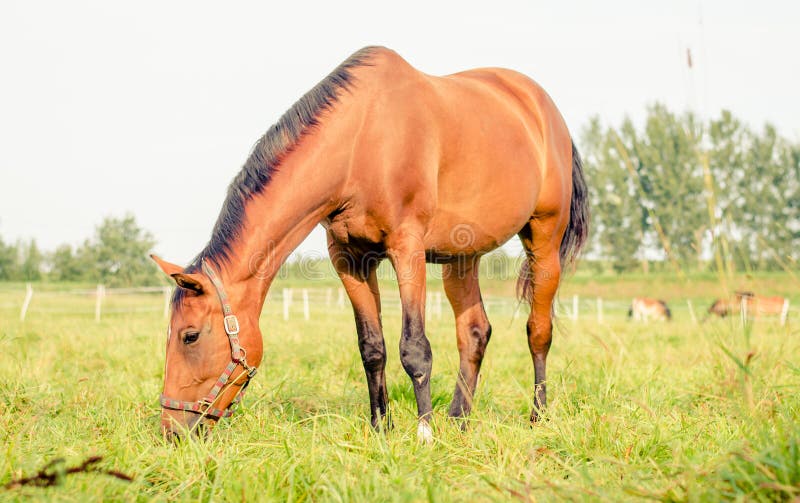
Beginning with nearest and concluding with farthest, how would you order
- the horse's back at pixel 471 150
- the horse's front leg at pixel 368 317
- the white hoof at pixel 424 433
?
the white hoof at pixel 424 433 → the horse's back at pixel 471 150 → the horse's front leg at pixel 368 317

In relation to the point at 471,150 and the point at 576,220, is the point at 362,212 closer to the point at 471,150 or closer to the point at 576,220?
the point at 471,150

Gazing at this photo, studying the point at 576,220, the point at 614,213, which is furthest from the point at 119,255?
the point at 576,220

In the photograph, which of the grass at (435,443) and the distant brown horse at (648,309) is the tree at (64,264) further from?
the grass at (435,443)

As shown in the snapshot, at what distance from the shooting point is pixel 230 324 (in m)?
3.27

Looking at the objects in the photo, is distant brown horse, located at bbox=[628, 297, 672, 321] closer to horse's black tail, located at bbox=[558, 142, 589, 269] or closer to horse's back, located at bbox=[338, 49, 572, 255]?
horse's black tail, located at bbox=[558, 142, 589, 269]

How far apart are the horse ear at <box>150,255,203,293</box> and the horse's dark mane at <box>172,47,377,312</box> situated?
0.09m

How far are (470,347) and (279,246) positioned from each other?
204cm

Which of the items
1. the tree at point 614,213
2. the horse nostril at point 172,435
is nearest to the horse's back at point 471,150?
the horse nostril at point 172,435

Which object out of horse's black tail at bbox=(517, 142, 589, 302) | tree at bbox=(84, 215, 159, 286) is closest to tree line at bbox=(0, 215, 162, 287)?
tree at bbox=(84, 215, 159, 286)

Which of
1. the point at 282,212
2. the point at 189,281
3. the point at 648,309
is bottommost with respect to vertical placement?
the point at 648,309

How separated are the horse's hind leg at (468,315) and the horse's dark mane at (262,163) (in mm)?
1911

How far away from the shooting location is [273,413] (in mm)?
3732

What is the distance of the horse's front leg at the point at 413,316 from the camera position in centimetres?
355

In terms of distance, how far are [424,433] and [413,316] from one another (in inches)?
27.6
